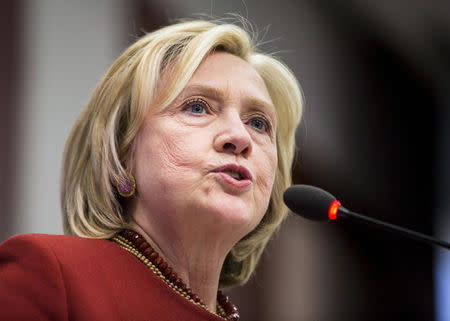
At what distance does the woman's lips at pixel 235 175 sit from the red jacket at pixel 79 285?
0.23m

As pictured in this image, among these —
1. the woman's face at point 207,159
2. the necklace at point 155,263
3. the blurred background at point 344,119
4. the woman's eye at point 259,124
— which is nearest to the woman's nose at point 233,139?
the woman's face at point 207,159

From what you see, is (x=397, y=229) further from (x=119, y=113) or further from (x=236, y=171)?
(x=119, y=113)

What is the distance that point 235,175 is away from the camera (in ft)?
4.68

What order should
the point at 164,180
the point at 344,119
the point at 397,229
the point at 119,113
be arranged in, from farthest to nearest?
the point at 344,119, the point at 119,113, the point at 164,180, the point at 397,229

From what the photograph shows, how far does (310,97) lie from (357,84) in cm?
38

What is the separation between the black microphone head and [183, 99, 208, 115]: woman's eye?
29 cm

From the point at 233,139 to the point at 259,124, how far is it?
18cm

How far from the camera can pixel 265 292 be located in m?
3.38

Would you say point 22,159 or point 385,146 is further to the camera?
point 385,146

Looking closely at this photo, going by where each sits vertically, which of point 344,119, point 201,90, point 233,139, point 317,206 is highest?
point 344,119

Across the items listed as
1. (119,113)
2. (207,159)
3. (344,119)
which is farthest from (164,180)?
(344,119)

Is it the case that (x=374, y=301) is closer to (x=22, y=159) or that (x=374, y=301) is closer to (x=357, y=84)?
(x=357, y=84)

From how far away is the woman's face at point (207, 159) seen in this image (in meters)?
1.38

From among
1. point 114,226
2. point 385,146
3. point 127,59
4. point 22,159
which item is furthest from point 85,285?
point 385,146
